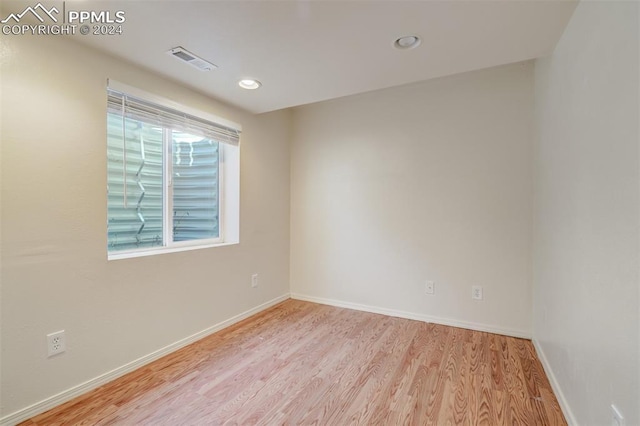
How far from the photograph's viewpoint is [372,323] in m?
3.02

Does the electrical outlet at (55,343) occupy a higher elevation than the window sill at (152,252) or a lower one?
lower

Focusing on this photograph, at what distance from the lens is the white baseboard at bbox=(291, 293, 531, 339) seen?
2724 mm

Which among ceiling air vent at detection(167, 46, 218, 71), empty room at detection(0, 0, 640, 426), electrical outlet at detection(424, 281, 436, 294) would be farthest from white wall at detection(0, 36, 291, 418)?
electrical outlet at detection(424, 281, 436, 294)

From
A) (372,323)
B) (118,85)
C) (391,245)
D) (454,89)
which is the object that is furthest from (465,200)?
(118,85)

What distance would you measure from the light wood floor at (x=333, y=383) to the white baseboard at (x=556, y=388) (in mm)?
39

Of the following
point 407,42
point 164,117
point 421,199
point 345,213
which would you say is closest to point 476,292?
point 421,199

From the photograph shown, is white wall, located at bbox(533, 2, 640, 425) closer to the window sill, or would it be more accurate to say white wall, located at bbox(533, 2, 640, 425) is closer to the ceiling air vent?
the ceiling air vent

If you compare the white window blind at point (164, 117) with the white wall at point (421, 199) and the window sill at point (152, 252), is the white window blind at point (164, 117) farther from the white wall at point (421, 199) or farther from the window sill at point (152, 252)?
the white wall at point (421, 199)

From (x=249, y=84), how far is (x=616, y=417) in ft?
9.00

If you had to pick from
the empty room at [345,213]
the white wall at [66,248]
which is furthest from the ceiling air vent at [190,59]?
the white wall at [66,248]

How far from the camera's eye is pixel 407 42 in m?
1.80

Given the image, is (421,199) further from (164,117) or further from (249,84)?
(164,117)

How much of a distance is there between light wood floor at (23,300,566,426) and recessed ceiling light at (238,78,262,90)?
2.13m

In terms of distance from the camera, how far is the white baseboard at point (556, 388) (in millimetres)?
1573
